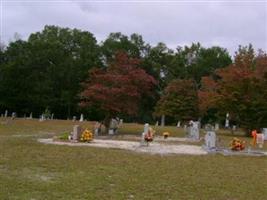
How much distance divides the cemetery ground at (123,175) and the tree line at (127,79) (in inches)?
686

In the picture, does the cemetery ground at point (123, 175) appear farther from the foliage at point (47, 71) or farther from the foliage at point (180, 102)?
the foliage at point (47, 71)

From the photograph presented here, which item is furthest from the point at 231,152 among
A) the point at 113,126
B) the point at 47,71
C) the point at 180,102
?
the point at 47,71

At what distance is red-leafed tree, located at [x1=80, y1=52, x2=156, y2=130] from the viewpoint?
3447 centimetres

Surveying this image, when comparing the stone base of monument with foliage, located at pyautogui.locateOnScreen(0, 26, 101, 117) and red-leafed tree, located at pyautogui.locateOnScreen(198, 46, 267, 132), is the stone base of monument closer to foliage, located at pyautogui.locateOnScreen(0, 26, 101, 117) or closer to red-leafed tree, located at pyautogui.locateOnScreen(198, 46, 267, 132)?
red-leafed tree, located at pyautogui.locateOnScreen(198, 46, 267, 132)

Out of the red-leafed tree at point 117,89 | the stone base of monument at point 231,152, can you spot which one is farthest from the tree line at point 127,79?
the stone base of monument at point 231,152

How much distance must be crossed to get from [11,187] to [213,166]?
296 inches

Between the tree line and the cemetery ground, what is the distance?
17.4m

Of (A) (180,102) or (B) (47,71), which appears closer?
(A) (180,102)

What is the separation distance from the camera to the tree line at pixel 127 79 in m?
36.1

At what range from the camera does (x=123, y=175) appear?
12844mm

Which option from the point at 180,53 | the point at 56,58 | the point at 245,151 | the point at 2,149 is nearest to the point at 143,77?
the point at 245,151

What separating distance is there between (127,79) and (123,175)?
22.5 m

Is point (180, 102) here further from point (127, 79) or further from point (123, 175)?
point (123, 175)

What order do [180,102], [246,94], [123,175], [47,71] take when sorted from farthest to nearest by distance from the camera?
[47,71] → [180,102] → [246,94] → [123,175]
